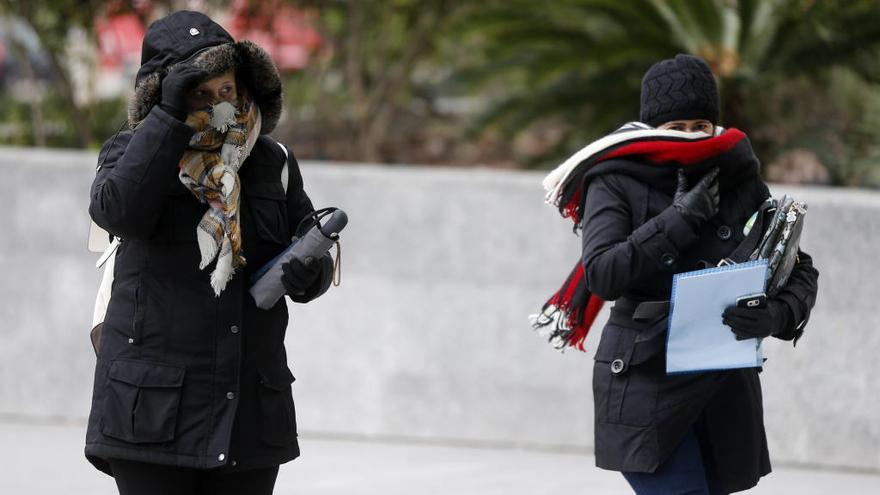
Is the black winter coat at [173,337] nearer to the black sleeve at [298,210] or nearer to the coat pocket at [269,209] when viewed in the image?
the coat pocket at [269,209]

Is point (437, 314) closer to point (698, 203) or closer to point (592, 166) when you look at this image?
point (592, 166)

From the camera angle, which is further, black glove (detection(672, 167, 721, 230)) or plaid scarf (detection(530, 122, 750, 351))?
plaid scarf (detection(530, 122, 750, 351))

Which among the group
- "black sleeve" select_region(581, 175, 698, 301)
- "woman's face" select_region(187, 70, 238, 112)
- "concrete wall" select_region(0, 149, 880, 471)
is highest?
"woman's face" select_region(187, 70, 238, 112)

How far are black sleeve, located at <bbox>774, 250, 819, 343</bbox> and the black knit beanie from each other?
0.46 meters

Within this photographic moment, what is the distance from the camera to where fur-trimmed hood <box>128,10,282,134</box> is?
3127mm

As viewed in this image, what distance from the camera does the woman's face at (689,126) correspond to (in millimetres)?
3455

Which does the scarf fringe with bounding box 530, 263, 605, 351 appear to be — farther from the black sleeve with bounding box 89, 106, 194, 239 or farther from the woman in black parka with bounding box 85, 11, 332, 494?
the black sleeve with bounding box 89, 106, 194, 239

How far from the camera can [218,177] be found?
3105 mm

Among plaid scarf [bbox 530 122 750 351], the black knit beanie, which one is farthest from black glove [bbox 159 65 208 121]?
the black knit beanie

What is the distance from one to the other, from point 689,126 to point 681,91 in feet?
0.30

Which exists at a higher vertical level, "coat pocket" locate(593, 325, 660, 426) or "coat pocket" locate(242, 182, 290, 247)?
"coat pocket" locate(242, 182, 290, 247)

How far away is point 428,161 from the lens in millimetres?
9203

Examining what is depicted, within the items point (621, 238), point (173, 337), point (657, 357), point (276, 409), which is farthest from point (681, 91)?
point (173, 337)

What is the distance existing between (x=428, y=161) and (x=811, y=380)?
152 inches
